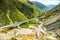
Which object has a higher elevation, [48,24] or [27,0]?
[27,0]

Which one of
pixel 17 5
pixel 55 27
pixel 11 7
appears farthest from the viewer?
pixel 17 5

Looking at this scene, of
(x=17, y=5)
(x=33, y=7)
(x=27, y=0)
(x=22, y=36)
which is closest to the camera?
(x=22, y=36)

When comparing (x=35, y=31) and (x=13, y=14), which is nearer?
(x=35, y=31)

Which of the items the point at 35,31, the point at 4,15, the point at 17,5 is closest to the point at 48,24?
the point at 35,31

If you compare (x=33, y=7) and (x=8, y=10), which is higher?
(x=33, y=7)

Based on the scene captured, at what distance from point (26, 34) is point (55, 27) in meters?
5.93

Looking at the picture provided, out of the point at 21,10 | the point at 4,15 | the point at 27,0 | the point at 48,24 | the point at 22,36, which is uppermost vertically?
the point at 27,0

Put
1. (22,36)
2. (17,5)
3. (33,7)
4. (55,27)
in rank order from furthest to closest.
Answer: (33,7)
(17,5)
(55,27)
(22,36)

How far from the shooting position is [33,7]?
98375mm

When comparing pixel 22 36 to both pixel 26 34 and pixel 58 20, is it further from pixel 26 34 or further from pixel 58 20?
pixel 58 20

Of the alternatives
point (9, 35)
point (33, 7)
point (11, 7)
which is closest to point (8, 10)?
point (11, 7)

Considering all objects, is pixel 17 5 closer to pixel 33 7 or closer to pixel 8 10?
pixel 8 10

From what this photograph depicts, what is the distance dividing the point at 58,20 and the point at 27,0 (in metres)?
82.6

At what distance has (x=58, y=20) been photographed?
107ft
